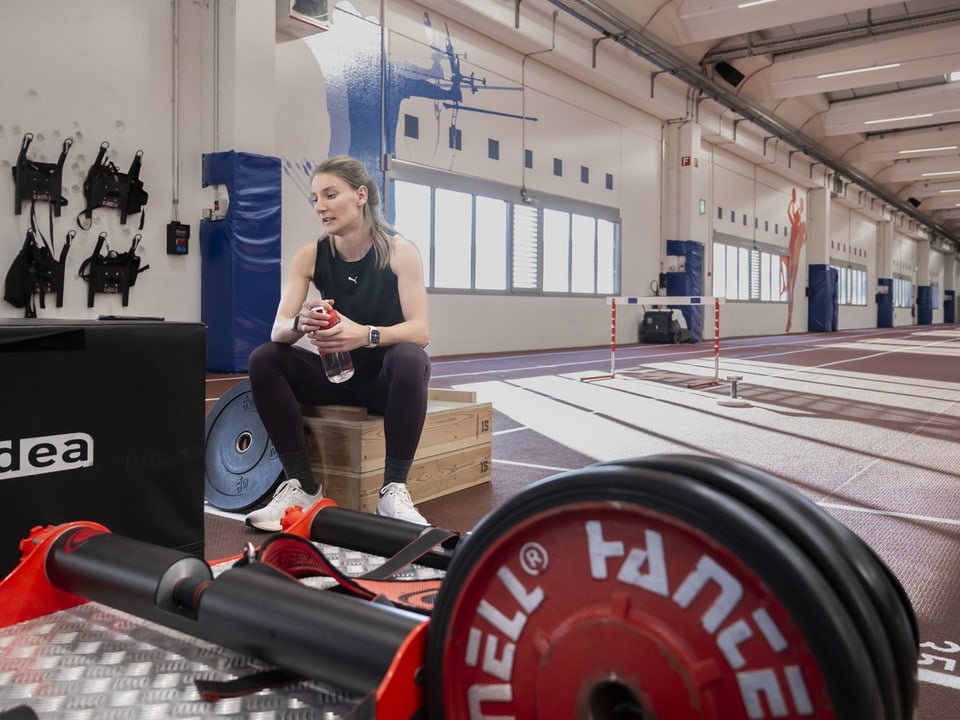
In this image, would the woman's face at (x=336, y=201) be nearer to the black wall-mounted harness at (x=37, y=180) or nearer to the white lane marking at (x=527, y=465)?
the white lane marking at (x=527, y=465)

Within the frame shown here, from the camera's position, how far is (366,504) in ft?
8.06

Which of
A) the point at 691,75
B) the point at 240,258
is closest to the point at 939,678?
the point at 240,258

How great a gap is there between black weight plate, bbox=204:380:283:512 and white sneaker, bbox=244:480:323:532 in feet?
0.52

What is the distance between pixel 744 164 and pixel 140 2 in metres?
15.4

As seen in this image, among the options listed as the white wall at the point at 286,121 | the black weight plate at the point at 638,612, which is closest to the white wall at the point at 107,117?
the white wall at the point at 286,121

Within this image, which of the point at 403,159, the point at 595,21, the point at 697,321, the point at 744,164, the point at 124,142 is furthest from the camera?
the point at 744,164

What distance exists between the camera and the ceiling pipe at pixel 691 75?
10.8 metres

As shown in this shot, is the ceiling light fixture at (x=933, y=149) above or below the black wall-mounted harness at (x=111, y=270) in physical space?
above

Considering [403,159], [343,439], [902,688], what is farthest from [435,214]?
[902,688]

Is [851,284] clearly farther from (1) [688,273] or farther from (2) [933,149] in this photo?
(1) [688,273]

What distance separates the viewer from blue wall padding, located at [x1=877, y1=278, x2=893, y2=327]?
29703mm

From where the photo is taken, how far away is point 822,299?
23031 mm

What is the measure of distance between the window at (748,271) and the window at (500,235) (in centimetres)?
475

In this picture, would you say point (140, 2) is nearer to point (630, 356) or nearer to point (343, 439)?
point (343, 439)
